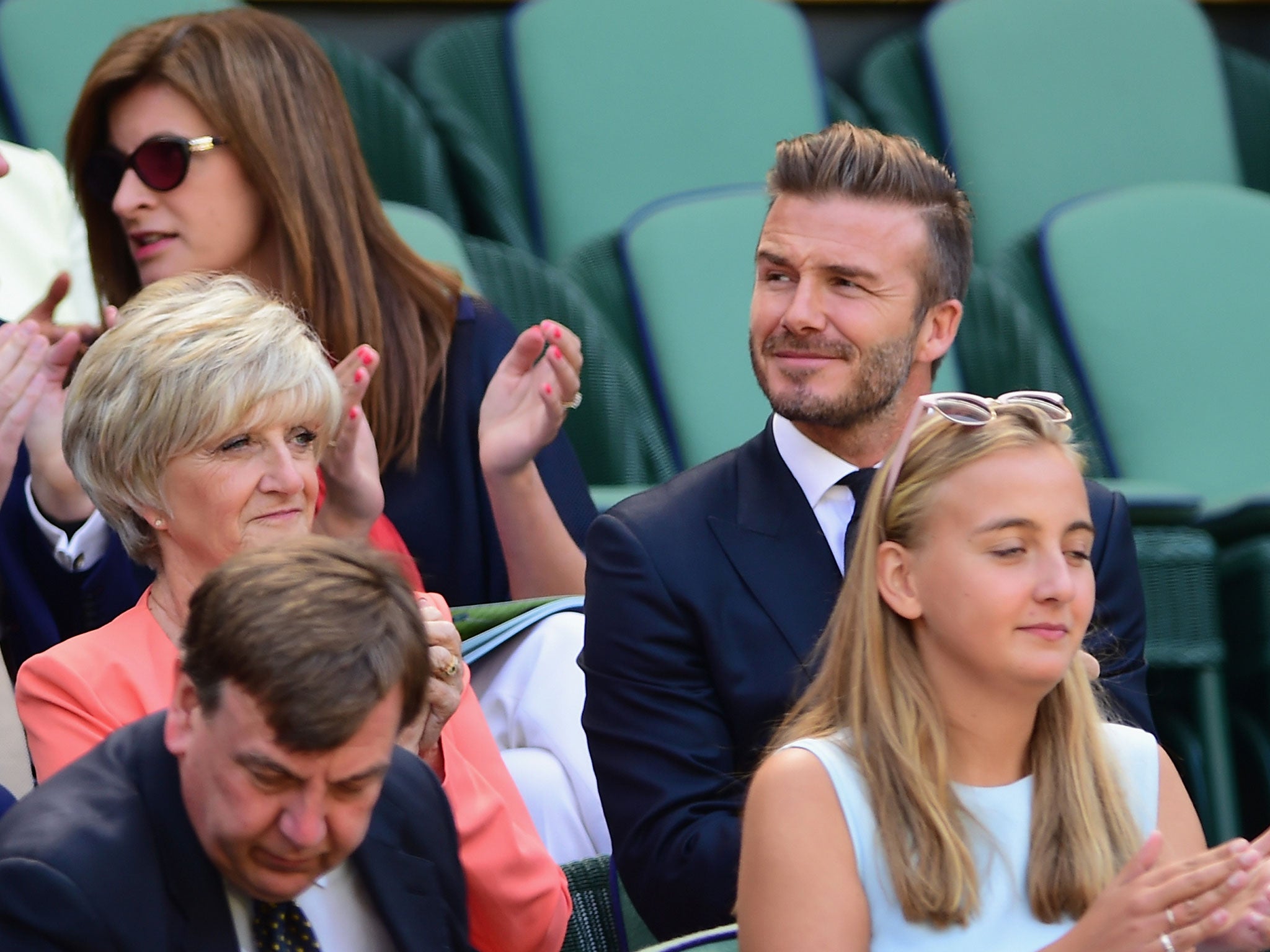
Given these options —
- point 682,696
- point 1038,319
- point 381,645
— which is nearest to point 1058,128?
point 1038,319

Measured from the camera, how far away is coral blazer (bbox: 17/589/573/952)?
1.86 meters

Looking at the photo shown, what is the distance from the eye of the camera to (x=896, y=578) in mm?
1806

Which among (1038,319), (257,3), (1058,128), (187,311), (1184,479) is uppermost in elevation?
(257,3)

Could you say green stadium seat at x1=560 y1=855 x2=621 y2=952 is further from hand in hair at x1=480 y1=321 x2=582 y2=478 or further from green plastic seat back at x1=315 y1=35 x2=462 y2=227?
green plastic seat back at x1=315 y1=35 x2=462 y2=227

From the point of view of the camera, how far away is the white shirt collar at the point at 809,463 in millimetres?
2154

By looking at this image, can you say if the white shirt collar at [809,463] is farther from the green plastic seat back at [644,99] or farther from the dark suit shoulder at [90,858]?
the green plastic seat back at [644,99]

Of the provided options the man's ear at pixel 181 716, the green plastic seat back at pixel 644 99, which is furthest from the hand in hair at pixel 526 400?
the green plastic seat back at pixel 644 99

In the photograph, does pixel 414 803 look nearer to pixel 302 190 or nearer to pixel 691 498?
pixel 691 498

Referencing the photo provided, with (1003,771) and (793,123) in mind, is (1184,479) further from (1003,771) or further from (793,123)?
(1003,771)

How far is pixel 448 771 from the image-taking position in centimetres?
197

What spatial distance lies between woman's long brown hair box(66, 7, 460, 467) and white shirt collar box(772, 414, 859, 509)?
653 mm

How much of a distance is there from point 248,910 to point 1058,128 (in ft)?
9.87

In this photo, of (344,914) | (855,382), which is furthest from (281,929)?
(855,382)

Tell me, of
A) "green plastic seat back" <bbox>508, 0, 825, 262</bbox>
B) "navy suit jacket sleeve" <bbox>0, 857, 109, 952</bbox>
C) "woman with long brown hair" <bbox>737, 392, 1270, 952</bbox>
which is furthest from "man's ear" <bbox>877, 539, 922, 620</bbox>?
"green plastic seat back" <bbox>508, 0, 825, 262</bbox>
